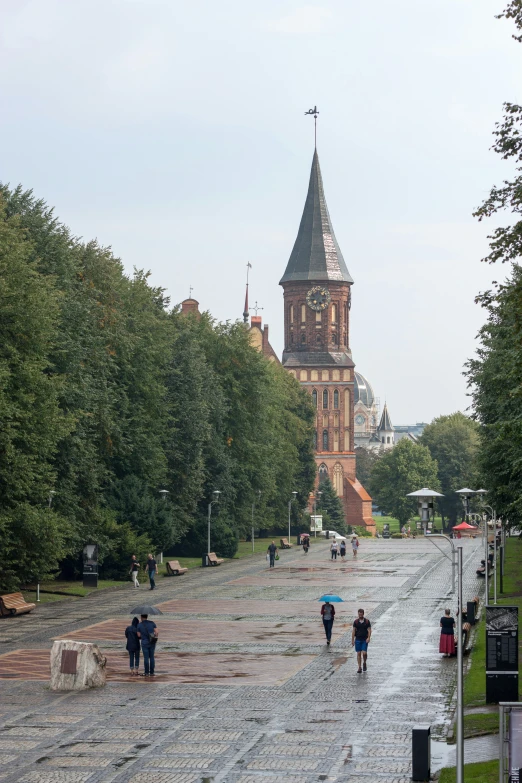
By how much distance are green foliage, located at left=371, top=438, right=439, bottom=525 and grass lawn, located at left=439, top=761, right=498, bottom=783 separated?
371 feet

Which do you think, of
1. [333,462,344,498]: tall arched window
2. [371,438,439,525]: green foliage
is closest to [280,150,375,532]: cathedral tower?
[333,462,344,498]: tall arched window

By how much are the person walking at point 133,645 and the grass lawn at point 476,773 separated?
10.4 m

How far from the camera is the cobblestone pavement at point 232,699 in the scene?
64.8 ft

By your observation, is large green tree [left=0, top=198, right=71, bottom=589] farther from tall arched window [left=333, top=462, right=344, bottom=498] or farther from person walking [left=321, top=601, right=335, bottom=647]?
tall arched window [left=333, top=462, right=344, bottom=498]

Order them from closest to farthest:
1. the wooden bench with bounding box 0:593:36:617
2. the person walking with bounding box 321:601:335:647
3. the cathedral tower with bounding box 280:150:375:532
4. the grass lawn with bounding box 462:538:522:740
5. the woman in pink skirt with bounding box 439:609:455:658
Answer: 1. the grass lawn with bounding box 462:538:522:740
2. the woman in pink skirt with bounding box 439:609:455:658
3. the person walking with bounding box 321:601:335:647
4. the wooden bench with bounding box 0:593:36:617
5. the cathedral tower with bounding box 280:150:375:532

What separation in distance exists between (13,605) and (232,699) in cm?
1680

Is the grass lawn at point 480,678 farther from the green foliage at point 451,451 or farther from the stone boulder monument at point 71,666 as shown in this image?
the green foliage at point 451,451

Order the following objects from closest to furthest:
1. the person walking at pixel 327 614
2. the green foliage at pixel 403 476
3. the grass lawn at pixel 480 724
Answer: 1. the grass lawn at pixel 480 724
2. the person walking at pixel 327 614
3. the green foliage at pixel 403 476

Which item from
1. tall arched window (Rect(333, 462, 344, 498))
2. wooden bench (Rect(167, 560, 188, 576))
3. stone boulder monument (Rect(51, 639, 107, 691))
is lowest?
stone boulder monument (Rect(51, 639, 107, 691))

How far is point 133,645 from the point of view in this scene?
2836cm

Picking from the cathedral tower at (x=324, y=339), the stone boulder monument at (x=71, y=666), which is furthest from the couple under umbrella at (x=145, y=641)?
the cathedral tower at (x=324, y=339)

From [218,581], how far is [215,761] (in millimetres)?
35866

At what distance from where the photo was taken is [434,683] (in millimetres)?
27375

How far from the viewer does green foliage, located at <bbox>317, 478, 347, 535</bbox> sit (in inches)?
5064
